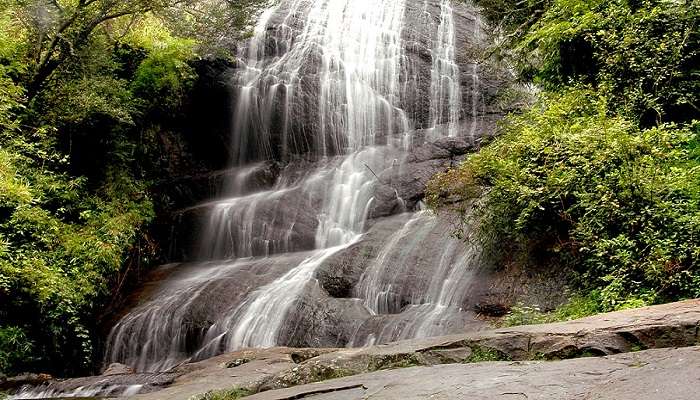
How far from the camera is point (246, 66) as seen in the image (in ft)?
66.0

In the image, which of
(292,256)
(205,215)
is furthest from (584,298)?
(205,215)

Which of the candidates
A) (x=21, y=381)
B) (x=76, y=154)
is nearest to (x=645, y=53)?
(x=21, y=381)

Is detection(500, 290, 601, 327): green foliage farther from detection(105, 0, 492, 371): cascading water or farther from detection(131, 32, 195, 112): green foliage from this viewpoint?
detection(131, 32, 195, 112): green foliage

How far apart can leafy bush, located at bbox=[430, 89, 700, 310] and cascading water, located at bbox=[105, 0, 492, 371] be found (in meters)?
1.62

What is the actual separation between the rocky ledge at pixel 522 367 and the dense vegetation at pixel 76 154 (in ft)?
18.1

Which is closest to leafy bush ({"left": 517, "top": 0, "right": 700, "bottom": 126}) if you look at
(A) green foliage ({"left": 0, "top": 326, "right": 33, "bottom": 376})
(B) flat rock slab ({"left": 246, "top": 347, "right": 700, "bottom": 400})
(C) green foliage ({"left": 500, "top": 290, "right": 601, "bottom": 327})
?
(C) green foliage ({"left": 500, "top": 290, "right": 601, "bottom": 327})

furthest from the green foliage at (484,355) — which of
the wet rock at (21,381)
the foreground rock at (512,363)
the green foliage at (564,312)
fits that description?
the wet rock at (21,381)

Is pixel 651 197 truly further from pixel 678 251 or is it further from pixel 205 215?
pixel 205 215

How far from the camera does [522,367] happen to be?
411 centimetres

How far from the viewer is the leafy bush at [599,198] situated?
6.95m

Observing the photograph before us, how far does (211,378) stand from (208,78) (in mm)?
14649

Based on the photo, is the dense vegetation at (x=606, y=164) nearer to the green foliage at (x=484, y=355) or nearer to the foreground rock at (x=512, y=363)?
the foreground rock at (x=512, y=363)

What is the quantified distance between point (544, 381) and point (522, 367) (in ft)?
1.75

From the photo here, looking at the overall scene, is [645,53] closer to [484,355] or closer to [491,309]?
[491,309]
